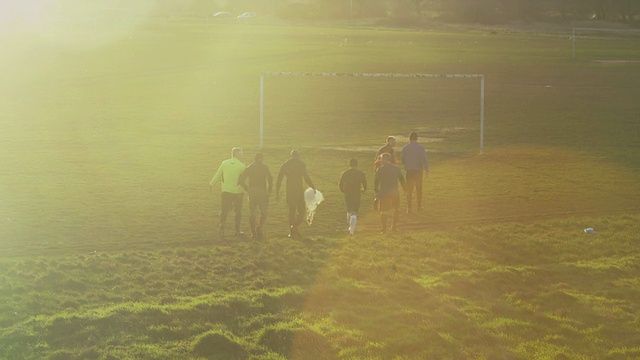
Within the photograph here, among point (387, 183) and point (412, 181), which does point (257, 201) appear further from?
point (412, 181)

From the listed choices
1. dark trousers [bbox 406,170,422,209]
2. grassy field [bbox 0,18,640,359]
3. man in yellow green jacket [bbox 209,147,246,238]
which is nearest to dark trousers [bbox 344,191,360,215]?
grassy field [bbox 0,18,640,359]

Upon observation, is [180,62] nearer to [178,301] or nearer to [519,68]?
[519,68]

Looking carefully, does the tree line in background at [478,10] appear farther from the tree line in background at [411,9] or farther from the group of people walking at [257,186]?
the group of people walking at [257,186]

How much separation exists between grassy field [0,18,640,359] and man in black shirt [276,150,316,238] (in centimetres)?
62

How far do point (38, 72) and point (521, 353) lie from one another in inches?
1841

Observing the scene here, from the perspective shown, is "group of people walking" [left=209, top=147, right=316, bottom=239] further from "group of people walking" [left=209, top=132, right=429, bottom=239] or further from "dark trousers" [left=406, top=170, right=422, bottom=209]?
"dark trousers" [left=406, top=170, right=422, bottom=209]

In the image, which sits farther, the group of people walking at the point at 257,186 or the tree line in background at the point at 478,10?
the tree line in background at the point at 478,10

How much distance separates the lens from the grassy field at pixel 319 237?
12.0 meters

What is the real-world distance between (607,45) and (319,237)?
63925 millimetres

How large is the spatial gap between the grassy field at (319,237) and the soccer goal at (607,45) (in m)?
23.6

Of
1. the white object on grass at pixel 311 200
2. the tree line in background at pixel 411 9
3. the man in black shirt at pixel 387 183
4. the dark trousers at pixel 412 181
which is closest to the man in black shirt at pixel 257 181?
the white object on grass at pixel 311 200

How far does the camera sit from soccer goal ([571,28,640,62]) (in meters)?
66.9

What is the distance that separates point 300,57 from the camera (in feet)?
203

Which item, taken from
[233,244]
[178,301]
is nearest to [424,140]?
[233,244]
